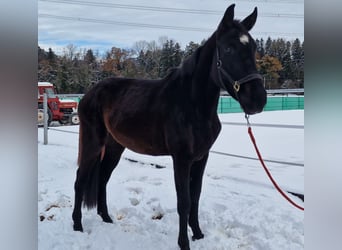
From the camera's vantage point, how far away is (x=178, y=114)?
3.18 ft

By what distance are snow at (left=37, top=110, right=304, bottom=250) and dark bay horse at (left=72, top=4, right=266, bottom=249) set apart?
40mm

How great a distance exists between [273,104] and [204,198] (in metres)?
0.41

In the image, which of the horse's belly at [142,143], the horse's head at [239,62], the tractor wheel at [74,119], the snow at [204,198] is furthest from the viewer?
the tractor wheel at [74,119]

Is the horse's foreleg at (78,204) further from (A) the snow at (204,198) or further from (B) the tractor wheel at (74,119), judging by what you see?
(B) the tractor wheel at (74,119)

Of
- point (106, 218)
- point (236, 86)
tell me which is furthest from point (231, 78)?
point (106, 218)

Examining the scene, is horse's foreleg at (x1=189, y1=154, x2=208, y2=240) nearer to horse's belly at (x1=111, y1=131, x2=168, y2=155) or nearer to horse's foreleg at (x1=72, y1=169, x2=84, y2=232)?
horse's belly at (x1=111, y1=131, x2=168, y2=155)

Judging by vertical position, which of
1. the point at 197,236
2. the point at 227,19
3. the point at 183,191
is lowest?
the point at 197,236

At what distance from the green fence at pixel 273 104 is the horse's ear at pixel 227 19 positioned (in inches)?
8.6

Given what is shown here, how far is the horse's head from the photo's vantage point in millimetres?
763

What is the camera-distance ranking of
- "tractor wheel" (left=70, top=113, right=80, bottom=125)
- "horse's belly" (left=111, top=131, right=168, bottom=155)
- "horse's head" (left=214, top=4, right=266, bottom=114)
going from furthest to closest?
"tractor wheel" (left=70, top=113, right=80, bottom=125)
"horse's belly" (left=111, top=131, right=168, bottom=155)
"horse's head" (left=214, top=4, right=266, bottom=114)

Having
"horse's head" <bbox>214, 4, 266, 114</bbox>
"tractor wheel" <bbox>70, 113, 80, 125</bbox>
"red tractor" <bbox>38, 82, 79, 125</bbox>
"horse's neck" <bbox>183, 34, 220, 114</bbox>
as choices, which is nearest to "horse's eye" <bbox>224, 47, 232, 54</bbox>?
"horse's head" <bbox>214, 4, 266, 114</bbox>

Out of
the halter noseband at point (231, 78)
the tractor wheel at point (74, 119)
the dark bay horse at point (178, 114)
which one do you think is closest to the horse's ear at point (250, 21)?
the dark bay horse at point (178, 114)

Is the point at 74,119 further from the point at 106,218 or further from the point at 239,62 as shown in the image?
the point at 239,62

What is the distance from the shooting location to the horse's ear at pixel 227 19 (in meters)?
0.80
